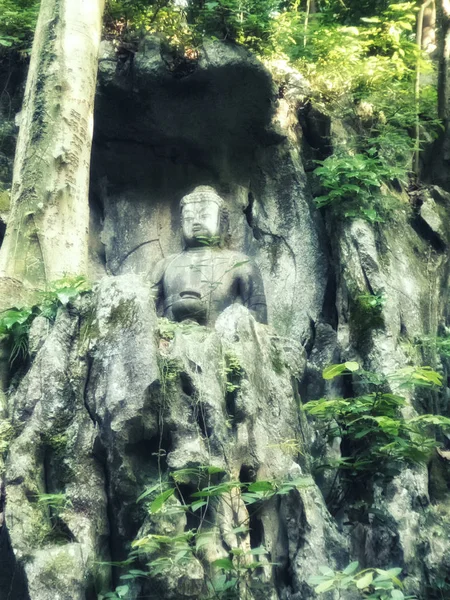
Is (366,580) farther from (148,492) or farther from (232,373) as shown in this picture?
(232,373)

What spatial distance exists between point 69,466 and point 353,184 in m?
4.75

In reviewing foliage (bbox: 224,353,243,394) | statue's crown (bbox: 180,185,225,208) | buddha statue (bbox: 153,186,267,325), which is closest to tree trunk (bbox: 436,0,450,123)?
statue's crown (bbox: 180,185,225,208)

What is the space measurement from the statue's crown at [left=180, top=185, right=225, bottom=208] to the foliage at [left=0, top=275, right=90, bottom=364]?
2.60 m

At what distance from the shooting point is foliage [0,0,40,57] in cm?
1105

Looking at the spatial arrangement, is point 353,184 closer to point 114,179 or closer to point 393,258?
point 393,258

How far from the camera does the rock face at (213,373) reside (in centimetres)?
631

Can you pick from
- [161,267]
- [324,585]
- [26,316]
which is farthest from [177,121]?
[324,585]

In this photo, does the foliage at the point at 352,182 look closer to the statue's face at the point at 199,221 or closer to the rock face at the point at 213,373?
the rock face at the point at 213,373

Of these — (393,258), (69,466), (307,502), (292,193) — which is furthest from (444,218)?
(69,466)

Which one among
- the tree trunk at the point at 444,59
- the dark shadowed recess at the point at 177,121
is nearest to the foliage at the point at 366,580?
the dark shadowed recess at the point at 177,121

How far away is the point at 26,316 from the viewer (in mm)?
7723

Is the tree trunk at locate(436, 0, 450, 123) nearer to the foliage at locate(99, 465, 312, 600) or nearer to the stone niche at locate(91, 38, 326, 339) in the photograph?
the stone niche at locate(91, 38, 326, 339)

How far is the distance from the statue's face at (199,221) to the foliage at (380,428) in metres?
3.00

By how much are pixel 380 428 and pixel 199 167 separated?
4780 millimetres
